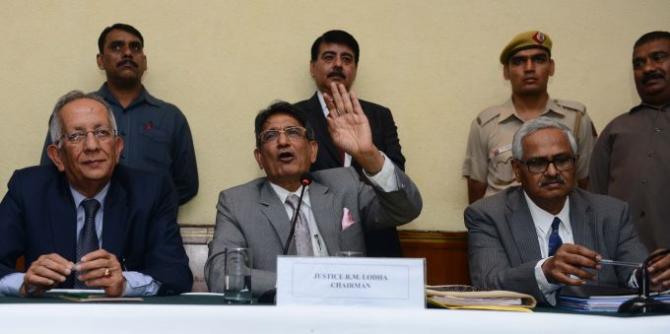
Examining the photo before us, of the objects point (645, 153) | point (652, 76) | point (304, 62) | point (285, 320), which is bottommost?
point (285, 320)

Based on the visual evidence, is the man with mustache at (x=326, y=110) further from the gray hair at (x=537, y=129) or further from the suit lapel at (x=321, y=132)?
the gray hair at (x=537, y=129)

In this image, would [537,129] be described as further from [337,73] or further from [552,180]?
→ [337,73]

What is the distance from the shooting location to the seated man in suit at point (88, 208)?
2648 mm

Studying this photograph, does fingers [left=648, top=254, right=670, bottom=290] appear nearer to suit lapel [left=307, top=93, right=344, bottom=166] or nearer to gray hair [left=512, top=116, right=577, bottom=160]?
gray hair [left=512, top=116, right=577, bottom=160]

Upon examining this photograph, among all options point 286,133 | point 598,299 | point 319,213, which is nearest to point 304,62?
point 286,133

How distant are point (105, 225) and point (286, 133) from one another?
0.69m

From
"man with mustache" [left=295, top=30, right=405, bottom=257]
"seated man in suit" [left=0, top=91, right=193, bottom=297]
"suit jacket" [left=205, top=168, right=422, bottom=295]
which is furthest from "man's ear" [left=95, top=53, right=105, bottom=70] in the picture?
"suit jacket" [left=205, top=168, right=422, bottom=295]

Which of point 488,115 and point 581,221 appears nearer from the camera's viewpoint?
point 581,221

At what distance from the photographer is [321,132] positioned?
386cm

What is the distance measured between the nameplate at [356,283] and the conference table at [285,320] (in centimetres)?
5

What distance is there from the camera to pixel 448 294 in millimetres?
1932

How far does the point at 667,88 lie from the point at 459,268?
1335 mm

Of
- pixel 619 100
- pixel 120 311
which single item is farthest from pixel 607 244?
pixel 619 100

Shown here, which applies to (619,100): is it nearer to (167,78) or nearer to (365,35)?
(365,35)
